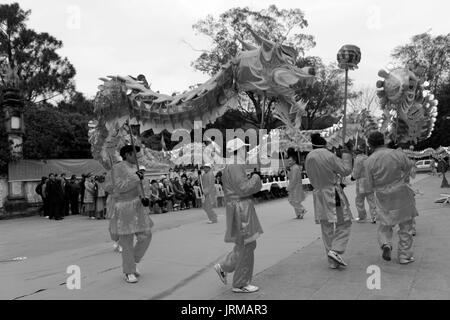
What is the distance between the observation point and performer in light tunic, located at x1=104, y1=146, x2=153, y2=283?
507 cm

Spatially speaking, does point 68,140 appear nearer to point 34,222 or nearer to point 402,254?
point 34,222

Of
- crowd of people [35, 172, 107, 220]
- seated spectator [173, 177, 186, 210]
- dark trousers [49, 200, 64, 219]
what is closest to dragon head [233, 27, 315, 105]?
crowd of people [35, 172, 107, 220]

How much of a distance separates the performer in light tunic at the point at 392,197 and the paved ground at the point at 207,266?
31 centimetres

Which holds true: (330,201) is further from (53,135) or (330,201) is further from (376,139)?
(53,135)

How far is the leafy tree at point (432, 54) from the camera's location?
35969mm

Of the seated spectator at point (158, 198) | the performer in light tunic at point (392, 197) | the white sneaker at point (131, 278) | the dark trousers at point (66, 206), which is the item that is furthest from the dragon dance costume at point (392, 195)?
the dark trousers at point (66, 206)

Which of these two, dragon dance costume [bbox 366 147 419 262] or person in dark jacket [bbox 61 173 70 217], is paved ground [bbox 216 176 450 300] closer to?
dragon dance costume [bbox 366 147 419 262]

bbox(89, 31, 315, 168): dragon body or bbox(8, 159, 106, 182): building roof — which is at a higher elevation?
bbox(89, 31, 315, 168): dragon body

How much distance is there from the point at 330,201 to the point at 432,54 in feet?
120

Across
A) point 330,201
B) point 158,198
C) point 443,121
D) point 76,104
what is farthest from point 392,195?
point 443,121

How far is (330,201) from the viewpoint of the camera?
5.24 m

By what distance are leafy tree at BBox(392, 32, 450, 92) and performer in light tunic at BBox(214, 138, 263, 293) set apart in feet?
116

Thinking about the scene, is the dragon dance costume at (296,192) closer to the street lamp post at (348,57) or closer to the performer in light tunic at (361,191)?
the performer in light tunic at (361,191)

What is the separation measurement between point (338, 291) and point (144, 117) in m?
4.24
